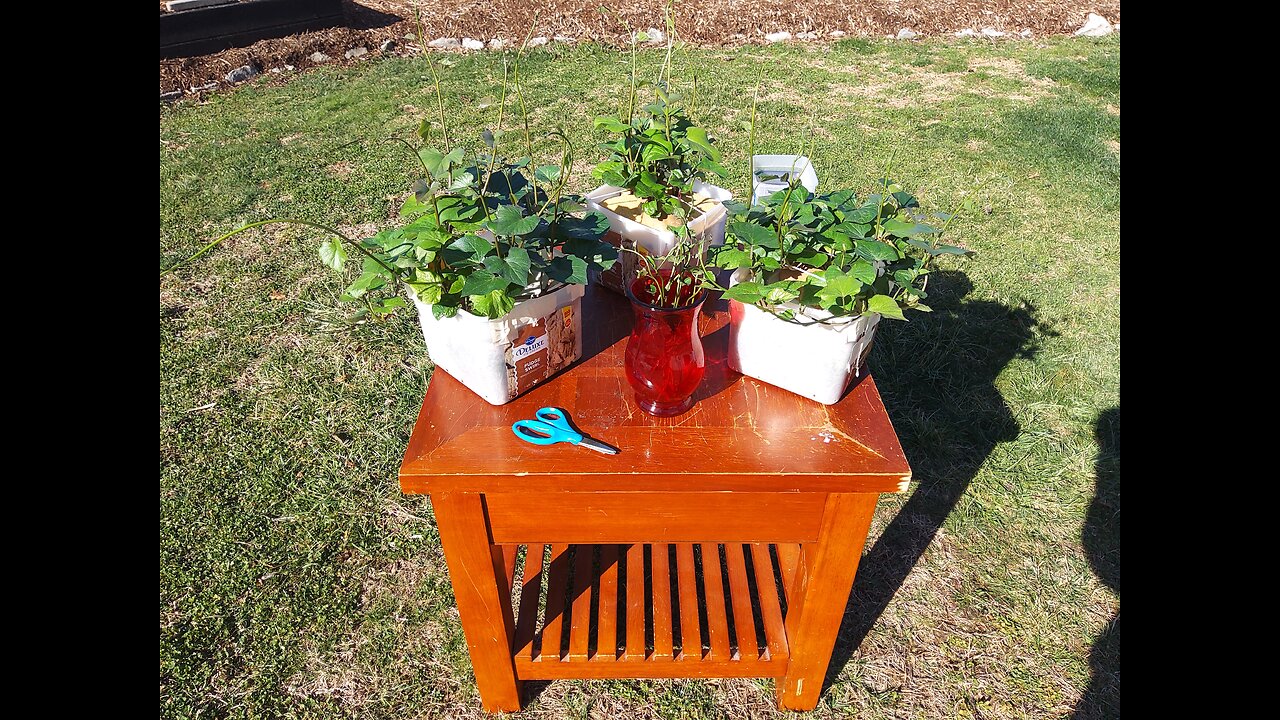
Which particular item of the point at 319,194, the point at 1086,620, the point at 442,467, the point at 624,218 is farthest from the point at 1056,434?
the point at 319,194

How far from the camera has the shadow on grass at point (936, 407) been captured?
198cm

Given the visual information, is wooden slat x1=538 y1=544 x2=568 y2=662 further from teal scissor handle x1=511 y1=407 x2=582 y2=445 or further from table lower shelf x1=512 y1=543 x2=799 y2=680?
teal scissor handle x1=511 y1=407 x2=582 y2=445

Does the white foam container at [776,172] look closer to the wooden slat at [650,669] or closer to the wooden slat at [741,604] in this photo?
the wooden slat at [741,604]

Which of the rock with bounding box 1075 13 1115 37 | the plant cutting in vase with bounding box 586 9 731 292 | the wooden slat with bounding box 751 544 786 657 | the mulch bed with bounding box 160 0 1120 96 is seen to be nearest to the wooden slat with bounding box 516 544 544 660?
the wooden slat with bounding box 751 544 786 657

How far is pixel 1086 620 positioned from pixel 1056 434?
719 mm

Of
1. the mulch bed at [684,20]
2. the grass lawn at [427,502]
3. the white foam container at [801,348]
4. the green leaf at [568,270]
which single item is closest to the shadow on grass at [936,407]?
the grass lawn at [427,502]

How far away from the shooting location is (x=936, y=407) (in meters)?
2.49

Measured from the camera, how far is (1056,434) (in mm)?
2398

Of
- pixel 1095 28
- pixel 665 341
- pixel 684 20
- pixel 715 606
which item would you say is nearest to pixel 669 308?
pixel 665 341

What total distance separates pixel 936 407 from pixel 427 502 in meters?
1.75

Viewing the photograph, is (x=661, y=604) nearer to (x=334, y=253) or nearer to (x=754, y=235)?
(x=754, y=235)
